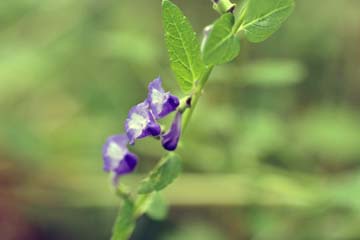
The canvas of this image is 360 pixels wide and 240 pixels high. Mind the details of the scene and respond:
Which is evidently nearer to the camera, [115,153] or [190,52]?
[190,52]

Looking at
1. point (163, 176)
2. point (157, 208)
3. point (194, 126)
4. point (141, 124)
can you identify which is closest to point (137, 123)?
point (141, 124)

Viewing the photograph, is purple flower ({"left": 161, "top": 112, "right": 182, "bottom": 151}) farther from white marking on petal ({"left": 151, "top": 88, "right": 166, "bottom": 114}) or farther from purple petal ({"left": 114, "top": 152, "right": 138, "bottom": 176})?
purple petal ({"left": 114, "top": 152, "right": 138, "bottom": 176})

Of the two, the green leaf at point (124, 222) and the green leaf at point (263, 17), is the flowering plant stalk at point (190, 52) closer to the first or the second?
the green leaf at point (263, 17)

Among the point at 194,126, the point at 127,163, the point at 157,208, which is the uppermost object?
the point at 127,163

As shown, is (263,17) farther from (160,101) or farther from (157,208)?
(157,208)

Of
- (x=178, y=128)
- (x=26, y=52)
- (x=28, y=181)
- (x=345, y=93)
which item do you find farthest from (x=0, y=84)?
(x=178, y=128)

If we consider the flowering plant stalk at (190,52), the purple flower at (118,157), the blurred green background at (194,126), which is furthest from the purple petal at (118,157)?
the blurred green background at (194,126)
